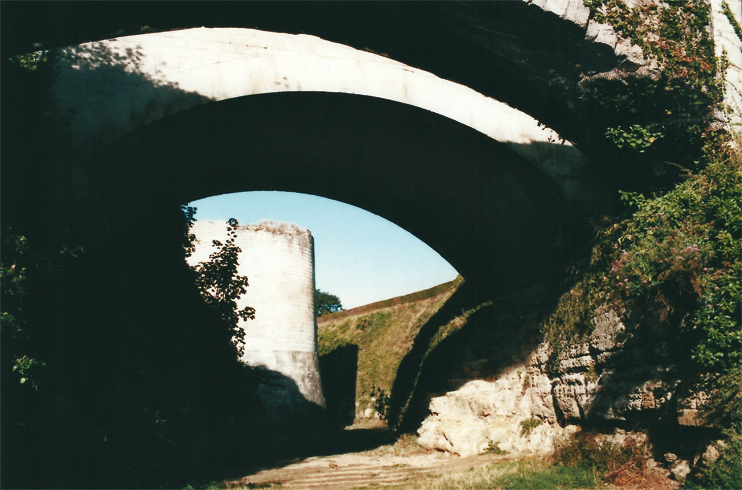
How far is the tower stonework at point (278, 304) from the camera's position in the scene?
18062 millimetres

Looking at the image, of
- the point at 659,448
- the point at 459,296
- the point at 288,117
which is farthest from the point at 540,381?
the point at 288,117

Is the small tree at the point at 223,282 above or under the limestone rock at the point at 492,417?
above

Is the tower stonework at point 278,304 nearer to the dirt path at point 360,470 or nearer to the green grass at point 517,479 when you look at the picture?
the dirt path at point 360,470

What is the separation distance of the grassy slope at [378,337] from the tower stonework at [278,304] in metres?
2.38

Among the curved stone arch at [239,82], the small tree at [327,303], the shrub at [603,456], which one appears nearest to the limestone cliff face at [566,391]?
the shrub at [603,456]

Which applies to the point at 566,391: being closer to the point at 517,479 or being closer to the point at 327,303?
the point at 517,479

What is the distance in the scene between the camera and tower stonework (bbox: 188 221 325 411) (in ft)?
59.3

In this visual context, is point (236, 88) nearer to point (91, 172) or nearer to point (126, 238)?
point (91, 172)

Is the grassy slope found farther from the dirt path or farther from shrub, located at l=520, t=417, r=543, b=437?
shrub, located at l=520, t=417, r=543, b=437

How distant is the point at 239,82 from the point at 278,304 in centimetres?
1255

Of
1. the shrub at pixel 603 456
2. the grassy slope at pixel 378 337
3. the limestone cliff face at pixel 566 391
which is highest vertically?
the grassy slope at pixel 378 337

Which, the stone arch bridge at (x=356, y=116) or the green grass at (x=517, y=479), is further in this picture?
the stone arch bridge at (x=356, y=116)

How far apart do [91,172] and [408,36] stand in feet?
14.0

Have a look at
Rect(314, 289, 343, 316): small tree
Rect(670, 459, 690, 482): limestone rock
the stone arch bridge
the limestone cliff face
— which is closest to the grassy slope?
the limestone cliff face
